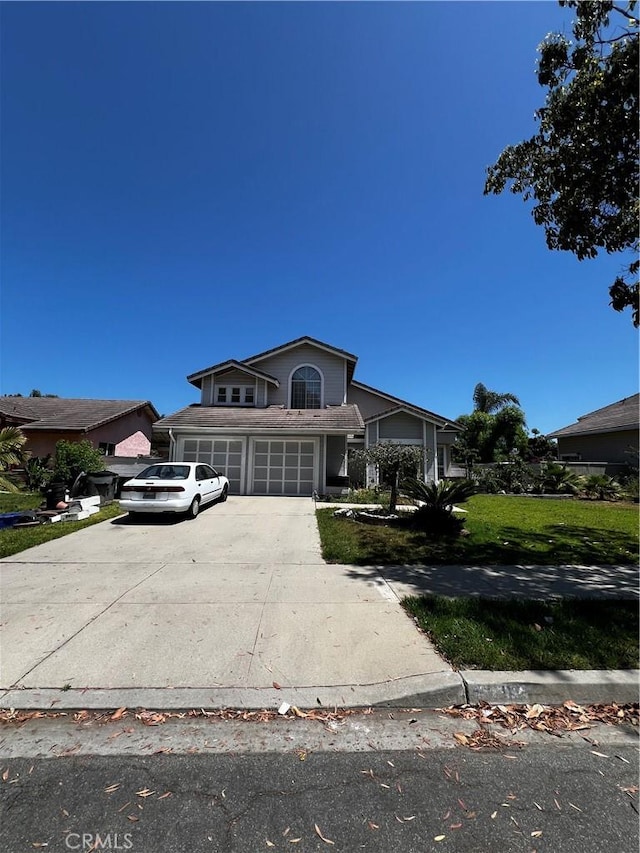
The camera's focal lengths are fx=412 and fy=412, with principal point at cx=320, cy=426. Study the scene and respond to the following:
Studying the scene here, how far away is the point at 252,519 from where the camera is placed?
444 inches

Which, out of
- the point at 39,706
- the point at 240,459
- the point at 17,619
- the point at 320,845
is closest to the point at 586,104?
the point at 320,845

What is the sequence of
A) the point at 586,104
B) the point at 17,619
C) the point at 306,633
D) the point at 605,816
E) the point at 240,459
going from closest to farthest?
the point at 605,816 → the point at 306,633 → the point at 17,619 → the point at 586,104 → the point at 240,459

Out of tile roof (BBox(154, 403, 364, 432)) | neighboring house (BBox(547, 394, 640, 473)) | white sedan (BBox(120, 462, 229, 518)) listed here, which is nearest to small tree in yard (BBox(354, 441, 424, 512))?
tile roof (BBox(154, 403, 364, 432))

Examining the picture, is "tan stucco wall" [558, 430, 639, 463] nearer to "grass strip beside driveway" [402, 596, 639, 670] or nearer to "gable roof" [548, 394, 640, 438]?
"gable roof" [548, 394, 640, 438]

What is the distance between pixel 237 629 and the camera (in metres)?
4.39

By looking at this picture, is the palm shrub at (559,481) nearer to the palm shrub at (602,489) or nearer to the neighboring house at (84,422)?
the palm shrub at (602,489)

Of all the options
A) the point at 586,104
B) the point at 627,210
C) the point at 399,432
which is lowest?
the point at 399,432

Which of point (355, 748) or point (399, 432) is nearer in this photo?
point (355, 748)

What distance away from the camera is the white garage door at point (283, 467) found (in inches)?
697

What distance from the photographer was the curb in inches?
124

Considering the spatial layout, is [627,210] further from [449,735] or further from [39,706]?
[39,706]

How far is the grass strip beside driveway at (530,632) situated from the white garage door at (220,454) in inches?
535

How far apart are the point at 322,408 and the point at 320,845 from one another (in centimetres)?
1935

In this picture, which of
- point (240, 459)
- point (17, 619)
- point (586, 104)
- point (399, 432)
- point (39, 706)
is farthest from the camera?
point (399, 432)
